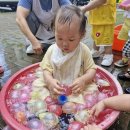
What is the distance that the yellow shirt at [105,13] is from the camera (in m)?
3.17

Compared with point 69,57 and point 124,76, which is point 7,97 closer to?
point 69,57

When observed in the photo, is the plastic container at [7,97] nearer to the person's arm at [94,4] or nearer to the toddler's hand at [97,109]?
the toddler's hand at [97,109]

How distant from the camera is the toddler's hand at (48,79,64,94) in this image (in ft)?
6.63

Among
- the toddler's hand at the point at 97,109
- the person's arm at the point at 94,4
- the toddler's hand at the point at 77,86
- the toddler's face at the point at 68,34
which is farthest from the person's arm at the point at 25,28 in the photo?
the toddler's hand at the point at 97,109

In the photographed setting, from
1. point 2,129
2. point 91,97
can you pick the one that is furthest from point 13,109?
point 91,97

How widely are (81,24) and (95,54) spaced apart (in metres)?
1.53

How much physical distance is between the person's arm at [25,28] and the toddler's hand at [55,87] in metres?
0.49

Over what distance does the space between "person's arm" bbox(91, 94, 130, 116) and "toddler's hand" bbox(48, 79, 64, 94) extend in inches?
11.7

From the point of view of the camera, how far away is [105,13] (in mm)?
3193

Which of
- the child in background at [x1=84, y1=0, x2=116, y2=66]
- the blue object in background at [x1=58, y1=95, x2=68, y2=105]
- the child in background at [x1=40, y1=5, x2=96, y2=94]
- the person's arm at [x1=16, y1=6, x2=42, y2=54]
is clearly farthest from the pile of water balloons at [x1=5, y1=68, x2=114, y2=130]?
the child in background at [x1=84, y1=0, x2=116, y2=66]

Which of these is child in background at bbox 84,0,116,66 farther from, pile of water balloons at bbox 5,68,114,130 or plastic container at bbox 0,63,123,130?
pile of water balloons at bbox 5,68,114,130

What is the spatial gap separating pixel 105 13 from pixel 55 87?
60.6 inches

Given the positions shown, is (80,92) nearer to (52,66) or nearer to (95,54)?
(52,66)

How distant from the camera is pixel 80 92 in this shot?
83.6 inches
